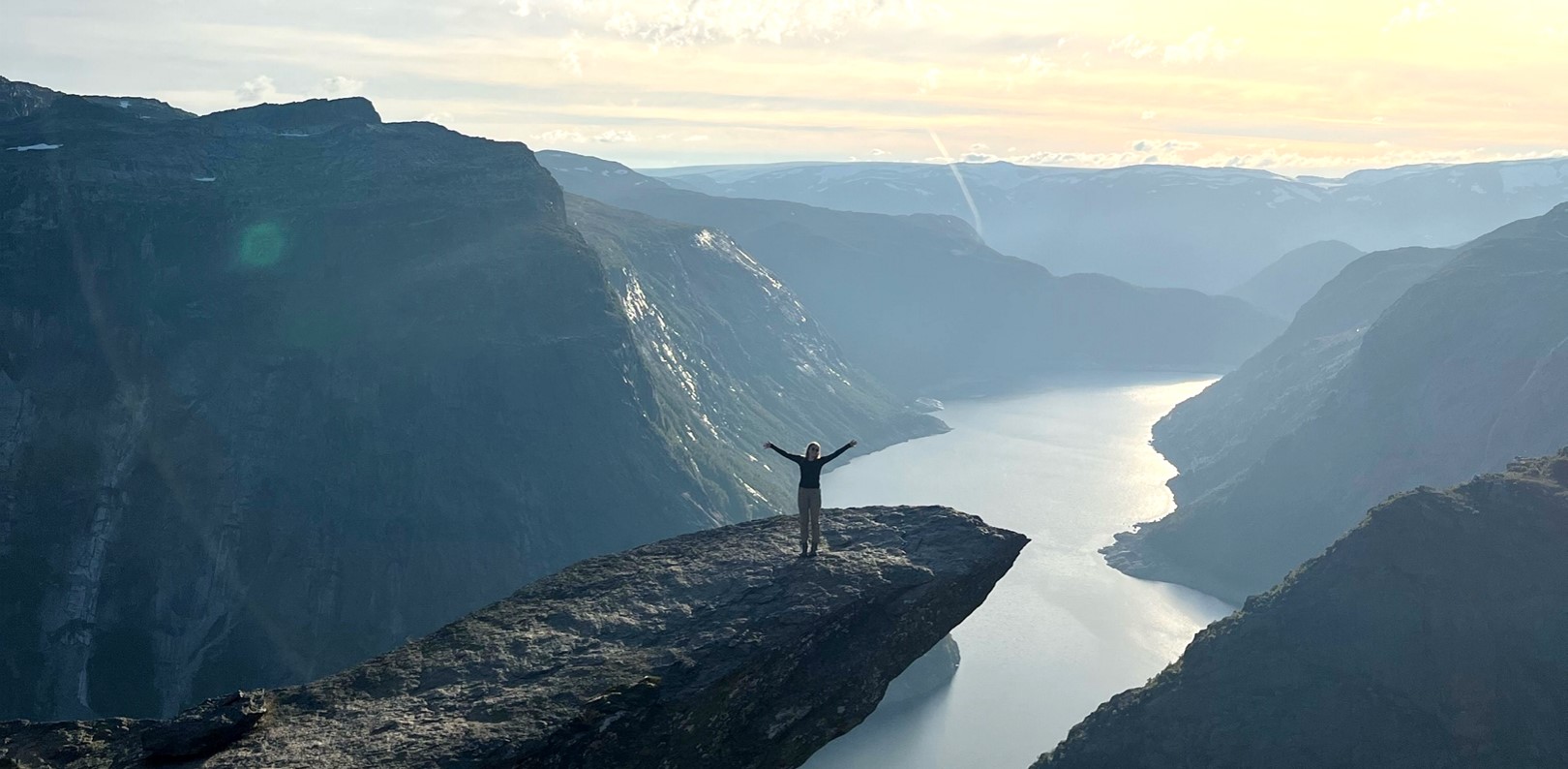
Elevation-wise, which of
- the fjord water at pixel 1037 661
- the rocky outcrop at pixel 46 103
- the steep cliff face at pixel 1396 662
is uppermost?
the rocky outcrop at pixel 46 103

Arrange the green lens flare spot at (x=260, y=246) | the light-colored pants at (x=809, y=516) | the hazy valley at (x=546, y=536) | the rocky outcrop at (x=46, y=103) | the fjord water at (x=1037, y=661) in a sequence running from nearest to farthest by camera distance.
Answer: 1. the hazy valley at (x=546, y=536)
2. the light-colored pants at (x=809, y=516)
3. the fjord water at (x=1037, y=661)
4. the green lens flare spot at (x=260, y=246)
5. the rocky outcrop at (x=46, y=103)

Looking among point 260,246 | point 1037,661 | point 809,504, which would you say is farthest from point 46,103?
point 809,504

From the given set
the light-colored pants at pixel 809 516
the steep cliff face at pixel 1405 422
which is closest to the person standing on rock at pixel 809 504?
the light-colored pants at pixel 809 516

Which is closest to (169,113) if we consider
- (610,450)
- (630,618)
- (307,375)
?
(307,375)

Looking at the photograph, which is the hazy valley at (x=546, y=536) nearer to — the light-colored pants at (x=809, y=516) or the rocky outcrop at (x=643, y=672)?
the rocky outcrop at (x=643, y=672)

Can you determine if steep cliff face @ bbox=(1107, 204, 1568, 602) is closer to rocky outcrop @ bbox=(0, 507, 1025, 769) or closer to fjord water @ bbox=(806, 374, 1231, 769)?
fjord water @ bbox=(806, 374, 1231, 769)

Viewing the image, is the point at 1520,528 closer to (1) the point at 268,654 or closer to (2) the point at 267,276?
(1) the point at 268,654

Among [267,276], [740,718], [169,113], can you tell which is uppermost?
[169,113]
